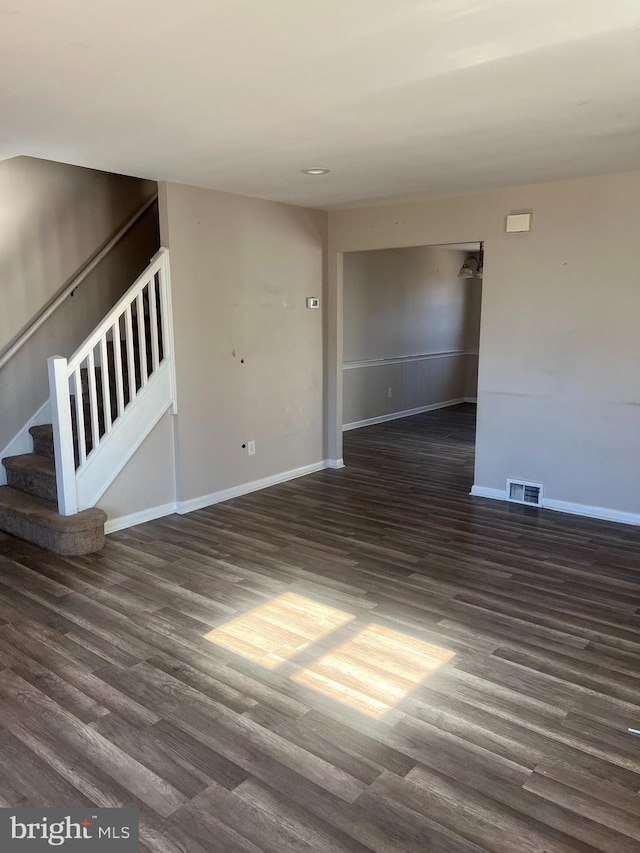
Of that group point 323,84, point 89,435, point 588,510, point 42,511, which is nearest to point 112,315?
point 89,435

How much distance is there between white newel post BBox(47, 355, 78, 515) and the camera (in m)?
3.79

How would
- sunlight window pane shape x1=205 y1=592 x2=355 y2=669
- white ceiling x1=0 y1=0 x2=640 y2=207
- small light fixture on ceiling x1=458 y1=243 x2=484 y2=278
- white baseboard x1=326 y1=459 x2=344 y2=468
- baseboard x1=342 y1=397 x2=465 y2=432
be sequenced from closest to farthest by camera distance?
white ceiling x1=0 y1=0 x2=640 y2=207 < sunlight window pane shape x1=205 y1=592 x2=355 y2=669 < white baseboard x1=326 y1=459 x2=344 y2=468 < small light fixture on ceiling x1=458 y1=243 x2=484 y2=278 < baseboard x1=342 y1=397 x2=465 y2=432

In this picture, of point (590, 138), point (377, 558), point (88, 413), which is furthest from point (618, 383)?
point (88, 413)

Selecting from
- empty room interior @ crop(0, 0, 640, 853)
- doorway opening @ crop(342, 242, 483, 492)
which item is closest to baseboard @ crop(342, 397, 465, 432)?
doorway opening @ crop(342, 242, 483, 492)

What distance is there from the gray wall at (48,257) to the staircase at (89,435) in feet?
1.31

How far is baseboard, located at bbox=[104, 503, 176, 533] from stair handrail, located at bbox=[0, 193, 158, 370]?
141 cm

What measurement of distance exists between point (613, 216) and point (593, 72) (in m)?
2.19

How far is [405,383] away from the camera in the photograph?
884 centimetres

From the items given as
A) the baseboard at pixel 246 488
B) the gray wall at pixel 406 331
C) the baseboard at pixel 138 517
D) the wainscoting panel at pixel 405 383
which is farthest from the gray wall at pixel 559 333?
the wainscoting panel at pixel 405 383

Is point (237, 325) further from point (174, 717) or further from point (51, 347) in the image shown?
point (174, 717)

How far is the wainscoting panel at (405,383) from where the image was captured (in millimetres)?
7966

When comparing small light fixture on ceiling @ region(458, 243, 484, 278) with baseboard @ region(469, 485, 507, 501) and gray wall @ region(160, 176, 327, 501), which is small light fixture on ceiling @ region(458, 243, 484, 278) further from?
baseboard @ region(469, 485, 507, 501)

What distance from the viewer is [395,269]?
8414mm

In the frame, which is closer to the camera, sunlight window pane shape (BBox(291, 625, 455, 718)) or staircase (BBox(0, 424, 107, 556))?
sunlight window pane shape (BBox(291, 625, 455, 718))
